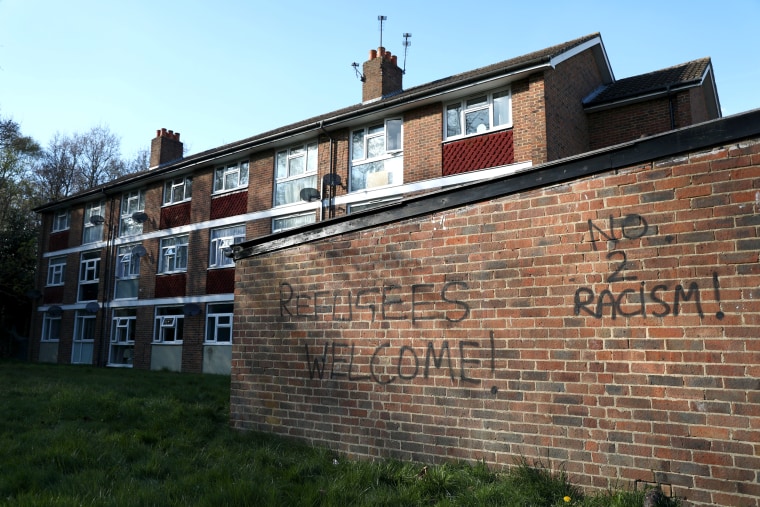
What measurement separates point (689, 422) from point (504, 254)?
195cm

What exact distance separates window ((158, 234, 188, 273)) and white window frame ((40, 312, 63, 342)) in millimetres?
8199

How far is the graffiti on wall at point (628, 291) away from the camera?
4.37 m

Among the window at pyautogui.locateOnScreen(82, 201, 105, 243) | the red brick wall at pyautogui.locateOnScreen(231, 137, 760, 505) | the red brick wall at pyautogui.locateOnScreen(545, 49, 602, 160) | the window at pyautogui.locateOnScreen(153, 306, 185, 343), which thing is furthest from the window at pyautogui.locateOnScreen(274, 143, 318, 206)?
the red brick wall at pyautogui.locateOnScreen(231, 137, 760, 505)

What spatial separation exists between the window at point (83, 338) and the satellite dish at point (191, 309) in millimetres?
7218

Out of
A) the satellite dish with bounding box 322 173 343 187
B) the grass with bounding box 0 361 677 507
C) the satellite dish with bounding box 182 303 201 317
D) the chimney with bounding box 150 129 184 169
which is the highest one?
the chimney with bounding box 150 129 184 169

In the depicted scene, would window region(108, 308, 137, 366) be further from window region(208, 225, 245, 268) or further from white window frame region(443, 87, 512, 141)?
white window frame region(443, 87, 512, 141)

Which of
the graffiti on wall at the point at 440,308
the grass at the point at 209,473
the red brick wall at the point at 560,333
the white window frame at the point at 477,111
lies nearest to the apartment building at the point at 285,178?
the white window frame at the point at 477,111

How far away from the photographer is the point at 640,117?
15.6 metres

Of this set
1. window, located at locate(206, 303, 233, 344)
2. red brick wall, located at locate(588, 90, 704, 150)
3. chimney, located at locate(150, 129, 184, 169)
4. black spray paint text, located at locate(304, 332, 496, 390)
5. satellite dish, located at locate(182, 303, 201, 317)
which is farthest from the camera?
chimney, located at locate(150, 129, 184, 169)

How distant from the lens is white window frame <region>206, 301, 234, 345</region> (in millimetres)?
20547

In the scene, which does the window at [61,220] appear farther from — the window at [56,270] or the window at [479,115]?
the window at [479,115]

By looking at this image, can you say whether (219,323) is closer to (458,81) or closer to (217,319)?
(217,319)

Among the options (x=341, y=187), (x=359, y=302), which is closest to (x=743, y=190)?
(x=359, y=302)

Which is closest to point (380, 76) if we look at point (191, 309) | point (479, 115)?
point (479, 115)
